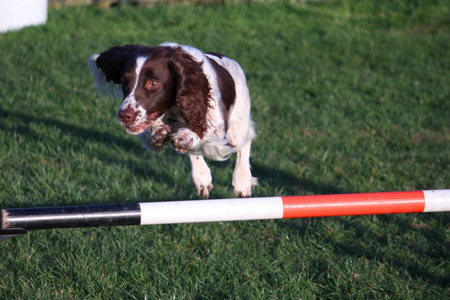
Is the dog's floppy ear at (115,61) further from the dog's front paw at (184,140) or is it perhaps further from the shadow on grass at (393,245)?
the shadow on grass at (393,245)

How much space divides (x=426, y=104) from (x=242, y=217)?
198 inches

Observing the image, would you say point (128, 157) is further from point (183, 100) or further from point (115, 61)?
point (183, 100)

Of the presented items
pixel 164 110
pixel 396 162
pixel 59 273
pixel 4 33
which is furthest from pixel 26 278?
pixel 4 33

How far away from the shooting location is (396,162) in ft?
18.3

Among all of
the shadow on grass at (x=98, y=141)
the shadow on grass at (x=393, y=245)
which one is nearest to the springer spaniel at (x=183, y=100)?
the shadow on grass at (x=393, y=245)

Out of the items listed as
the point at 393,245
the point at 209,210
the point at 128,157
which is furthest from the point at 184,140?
the point at 128,157

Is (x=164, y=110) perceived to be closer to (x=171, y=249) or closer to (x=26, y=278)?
(x=171, y=249)

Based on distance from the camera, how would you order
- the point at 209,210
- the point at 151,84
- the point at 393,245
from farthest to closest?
the point at 393,245 < the point at 151,84 < the point at 209,210

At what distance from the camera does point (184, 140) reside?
3.44m

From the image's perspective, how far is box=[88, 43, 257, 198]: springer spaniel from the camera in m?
3.34

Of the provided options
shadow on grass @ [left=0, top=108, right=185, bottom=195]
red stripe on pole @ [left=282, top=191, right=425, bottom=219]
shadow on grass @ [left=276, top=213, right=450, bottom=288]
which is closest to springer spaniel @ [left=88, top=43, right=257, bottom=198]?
shadow on grass @ [left=276, top=213, right=450, bottom=288]

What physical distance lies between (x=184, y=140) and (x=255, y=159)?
2016 millimetres

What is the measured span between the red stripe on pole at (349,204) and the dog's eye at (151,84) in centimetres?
96

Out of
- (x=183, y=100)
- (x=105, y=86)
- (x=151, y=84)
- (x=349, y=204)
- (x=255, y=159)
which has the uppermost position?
(x=151, y=84)
